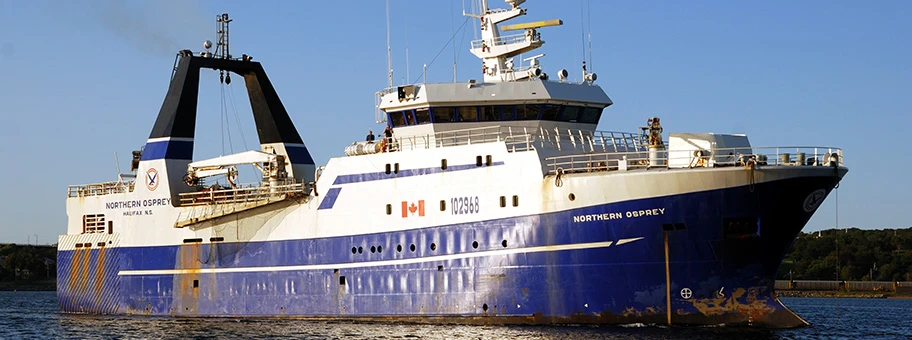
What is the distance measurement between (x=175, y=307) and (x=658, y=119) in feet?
61.0

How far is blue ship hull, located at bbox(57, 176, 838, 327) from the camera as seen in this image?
96.7 ft

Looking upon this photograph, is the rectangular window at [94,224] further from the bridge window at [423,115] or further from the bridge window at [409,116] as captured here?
the bridge window at [423,115]

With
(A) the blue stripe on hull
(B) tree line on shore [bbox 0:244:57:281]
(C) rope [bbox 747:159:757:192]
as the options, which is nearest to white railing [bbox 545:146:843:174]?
(C) rope [bbox 747:159:757:192]

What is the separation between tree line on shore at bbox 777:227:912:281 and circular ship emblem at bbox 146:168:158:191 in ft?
164

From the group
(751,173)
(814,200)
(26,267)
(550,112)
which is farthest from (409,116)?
(26,267)

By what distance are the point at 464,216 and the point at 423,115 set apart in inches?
161

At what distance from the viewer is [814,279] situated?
80062 millimetres

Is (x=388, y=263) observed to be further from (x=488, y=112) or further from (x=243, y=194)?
(x=243, y=194)

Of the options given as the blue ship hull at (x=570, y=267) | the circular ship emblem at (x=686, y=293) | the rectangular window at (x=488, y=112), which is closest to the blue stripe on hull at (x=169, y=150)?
the blue ship hull at (x=570, y=267)

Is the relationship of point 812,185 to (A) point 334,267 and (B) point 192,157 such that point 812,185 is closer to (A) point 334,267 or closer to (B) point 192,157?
(A) point 334,267

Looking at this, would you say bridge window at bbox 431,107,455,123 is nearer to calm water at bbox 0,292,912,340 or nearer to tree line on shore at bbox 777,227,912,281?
calm water at bbox 0,292,912,340

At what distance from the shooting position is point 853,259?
8050 centimetres

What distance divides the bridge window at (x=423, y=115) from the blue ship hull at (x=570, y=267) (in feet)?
11.8

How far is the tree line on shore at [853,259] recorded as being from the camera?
77375mm
